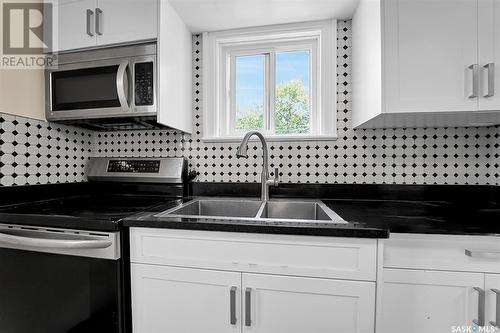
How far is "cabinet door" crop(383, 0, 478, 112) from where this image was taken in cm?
108

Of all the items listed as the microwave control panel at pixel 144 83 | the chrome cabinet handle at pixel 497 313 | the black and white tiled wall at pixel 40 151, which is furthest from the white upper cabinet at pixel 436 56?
the black and white tiled wall at pixel 40 151

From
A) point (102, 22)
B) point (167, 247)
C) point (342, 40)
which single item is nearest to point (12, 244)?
point (167, 247)

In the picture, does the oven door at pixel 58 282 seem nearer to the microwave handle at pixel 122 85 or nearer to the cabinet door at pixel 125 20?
the microwave handle at pixel 122 85

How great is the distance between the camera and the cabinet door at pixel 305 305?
89 centimetres

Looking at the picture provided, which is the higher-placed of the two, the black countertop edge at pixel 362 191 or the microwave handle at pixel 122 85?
the microwave handle at pixel 122 85

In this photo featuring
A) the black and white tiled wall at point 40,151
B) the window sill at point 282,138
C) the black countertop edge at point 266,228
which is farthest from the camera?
the window sill at point 282,138

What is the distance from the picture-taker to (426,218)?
3.49ft

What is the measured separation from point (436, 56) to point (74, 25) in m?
1.87

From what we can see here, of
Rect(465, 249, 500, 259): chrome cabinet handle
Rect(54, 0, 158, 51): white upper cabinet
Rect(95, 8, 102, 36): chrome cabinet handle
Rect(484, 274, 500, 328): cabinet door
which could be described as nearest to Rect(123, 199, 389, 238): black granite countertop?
Rect(465, 249, 500, 259): chrome cabinet handle

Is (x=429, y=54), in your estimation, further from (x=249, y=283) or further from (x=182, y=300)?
(x=182, y=300)

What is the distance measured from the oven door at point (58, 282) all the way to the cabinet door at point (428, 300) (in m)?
1.09

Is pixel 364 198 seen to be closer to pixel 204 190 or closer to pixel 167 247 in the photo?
pixel 204 190

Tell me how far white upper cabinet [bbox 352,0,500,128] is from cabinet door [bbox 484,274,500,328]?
0.68 m

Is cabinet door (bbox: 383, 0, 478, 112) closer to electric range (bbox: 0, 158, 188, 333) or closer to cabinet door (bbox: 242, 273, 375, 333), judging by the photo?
cabinet door (bbox: 242, 273, 375, 333)
